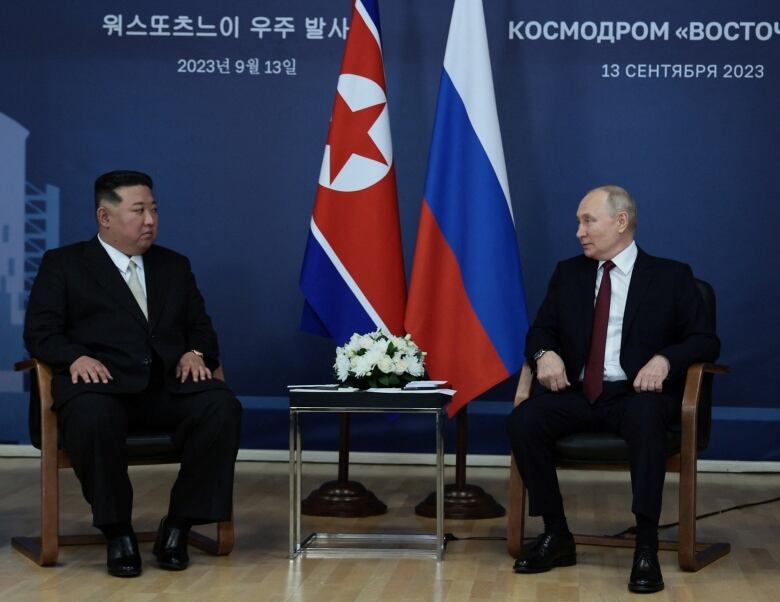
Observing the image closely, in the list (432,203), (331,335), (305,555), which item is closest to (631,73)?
(432,203)

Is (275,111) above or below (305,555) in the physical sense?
above

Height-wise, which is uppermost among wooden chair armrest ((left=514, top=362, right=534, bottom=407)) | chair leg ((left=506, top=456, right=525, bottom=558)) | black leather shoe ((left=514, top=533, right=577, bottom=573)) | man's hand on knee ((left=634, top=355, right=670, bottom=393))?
man's hand on knee ((left=634, top=355, right=670, bottom=393))

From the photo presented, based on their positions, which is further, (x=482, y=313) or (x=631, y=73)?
(x=631, y=73)

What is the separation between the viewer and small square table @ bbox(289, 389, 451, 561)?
4.04m

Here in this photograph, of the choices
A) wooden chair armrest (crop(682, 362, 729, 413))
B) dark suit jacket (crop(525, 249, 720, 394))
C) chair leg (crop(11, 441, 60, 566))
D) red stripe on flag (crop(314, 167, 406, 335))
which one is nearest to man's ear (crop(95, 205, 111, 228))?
chair leg (crop(11, 441, 60, 566))

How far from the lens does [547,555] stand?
3967mm

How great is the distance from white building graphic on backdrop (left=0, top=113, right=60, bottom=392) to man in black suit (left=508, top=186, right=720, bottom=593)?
296 cm

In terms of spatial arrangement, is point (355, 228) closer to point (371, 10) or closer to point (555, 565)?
point (371, 10)

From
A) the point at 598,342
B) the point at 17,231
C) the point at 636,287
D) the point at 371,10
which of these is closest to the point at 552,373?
the point at 598,342

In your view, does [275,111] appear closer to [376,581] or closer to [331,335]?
[331,335]

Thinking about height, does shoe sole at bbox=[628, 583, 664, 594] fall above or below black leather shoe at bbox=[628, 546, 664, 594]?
below

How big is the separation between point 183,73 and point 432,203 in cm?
180

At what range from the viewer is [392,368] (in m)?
4.12

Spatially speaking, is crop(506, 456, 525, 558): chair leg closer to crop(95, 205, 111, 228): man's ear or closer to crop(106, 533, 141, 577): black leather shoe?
crop(106, 533, 141, 577): black leather shoe
